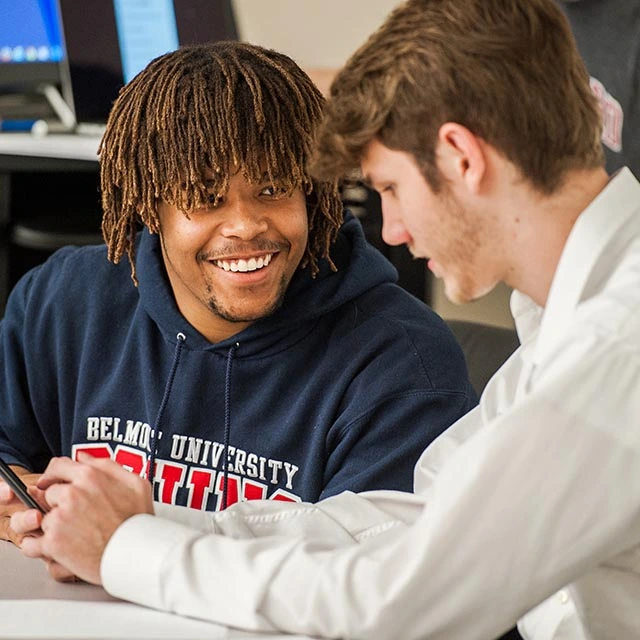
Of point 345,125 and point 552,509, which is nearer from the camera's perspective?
point 552,509

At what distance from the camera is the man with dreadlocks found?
1.46m

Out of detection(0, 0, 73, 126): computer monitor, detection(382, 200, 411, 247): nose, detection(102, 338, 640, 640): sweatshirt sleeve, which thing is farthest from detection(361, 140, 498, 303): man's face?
detection(0, 0, 73, 126): computer monitor

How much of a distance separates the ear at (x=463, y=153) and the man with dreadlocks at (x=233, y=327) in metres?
0.40

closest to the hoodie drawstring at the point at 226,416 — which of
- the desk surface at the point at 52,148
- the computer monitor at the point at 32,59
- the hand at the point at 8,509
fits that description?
the hand at the point at 8,509

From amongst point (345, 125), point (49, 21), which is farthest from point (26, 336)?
point (49, 21)

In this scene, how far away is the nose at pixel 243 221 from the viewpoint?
1.47m

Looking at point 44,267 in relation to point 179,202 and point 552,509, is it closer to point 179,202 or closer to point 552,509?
point 179,202

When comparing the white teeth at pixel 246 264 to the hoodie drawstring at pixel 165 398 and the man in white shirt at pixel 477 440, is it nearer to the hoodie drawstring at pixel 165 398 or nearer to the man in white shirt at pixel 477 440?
the hoodie drawstring at pixel 165 398

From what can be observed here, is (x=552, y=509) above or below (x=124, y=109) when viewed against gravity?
below

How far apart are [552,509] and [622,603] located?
0.20 m

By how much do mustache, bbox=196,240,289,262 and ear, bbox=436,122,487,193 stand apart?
0.44 meters

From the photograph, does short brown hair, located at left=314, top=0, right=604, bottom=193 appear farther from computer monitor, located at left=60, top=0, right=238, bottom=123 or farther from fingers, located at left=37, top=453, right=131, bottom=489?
computer monitor, located at left=60, top=0, right=238, bottom=123

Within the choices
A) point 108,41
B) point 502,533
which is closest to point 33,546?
point 502,533

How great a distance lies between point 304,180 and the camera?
150 cm
